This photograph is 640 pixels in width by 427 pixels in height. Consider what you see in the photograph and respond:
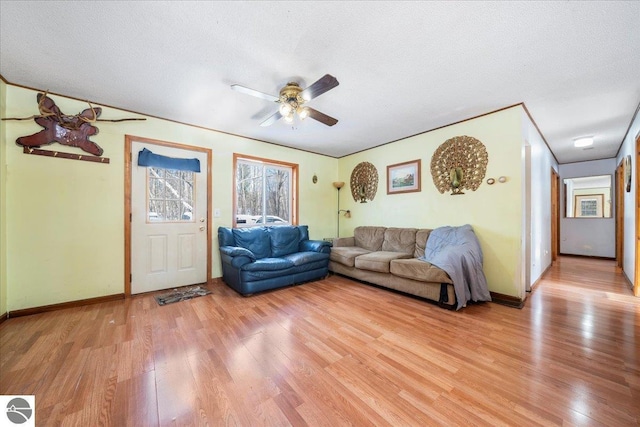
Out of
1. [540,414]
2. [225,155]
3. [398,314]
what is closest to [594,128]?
[398,314]

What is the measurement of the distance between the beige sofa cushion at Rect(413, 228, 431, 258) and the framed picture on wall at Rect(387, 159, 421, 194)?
757 mm

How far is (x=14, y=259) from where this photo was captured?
8.23ft

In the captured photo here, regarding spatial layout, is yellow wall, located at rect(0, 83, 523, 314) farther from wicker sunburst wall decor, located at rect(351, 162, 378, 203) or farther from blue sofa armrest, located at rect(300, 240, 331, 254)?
blue sofa armrest, located at rect(300, 240, 331, 254)

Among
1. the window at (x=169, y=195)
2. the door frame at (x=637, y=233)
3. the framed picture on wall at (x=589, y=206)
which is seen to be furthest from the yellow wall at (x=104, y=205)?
the framed picture on wall at (x=589, y=206)

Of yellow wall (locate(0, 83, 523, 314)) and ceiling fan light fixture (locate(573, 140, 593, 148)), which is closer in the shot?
yellow wall (locate(0, 83, 523, 314))

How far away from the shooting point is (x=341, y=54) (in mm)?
2008

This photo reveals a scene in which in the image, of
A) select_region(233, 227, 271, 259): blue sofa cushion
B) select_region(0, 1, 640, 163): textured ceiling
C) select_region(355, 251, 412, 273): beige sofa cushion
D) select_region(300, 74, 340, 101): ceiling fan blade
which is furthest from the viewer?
select_region(233, 227, 271, 259): blue sofa cushion

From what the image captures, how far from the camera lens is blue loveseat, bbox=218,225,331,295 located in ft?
10.5

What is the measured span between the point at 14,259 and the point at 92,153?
137 cm

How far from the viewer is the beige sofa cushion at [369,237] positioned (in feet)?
14.3

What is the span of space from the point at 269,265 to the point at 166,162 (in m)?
2.10

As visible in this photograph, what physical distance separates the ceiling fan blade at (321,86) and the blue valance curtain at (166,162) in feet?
7.31

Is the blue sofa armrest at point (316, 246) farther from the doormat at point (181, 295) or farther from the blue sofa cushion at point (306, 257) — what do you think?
the doormat at point (181, 295)

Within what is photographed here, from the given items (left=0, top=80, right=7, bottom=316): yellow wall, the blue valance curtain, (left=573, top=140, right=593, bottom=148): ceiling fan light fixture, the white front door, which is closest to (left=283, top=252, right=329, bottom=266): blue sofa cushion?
the white front door
